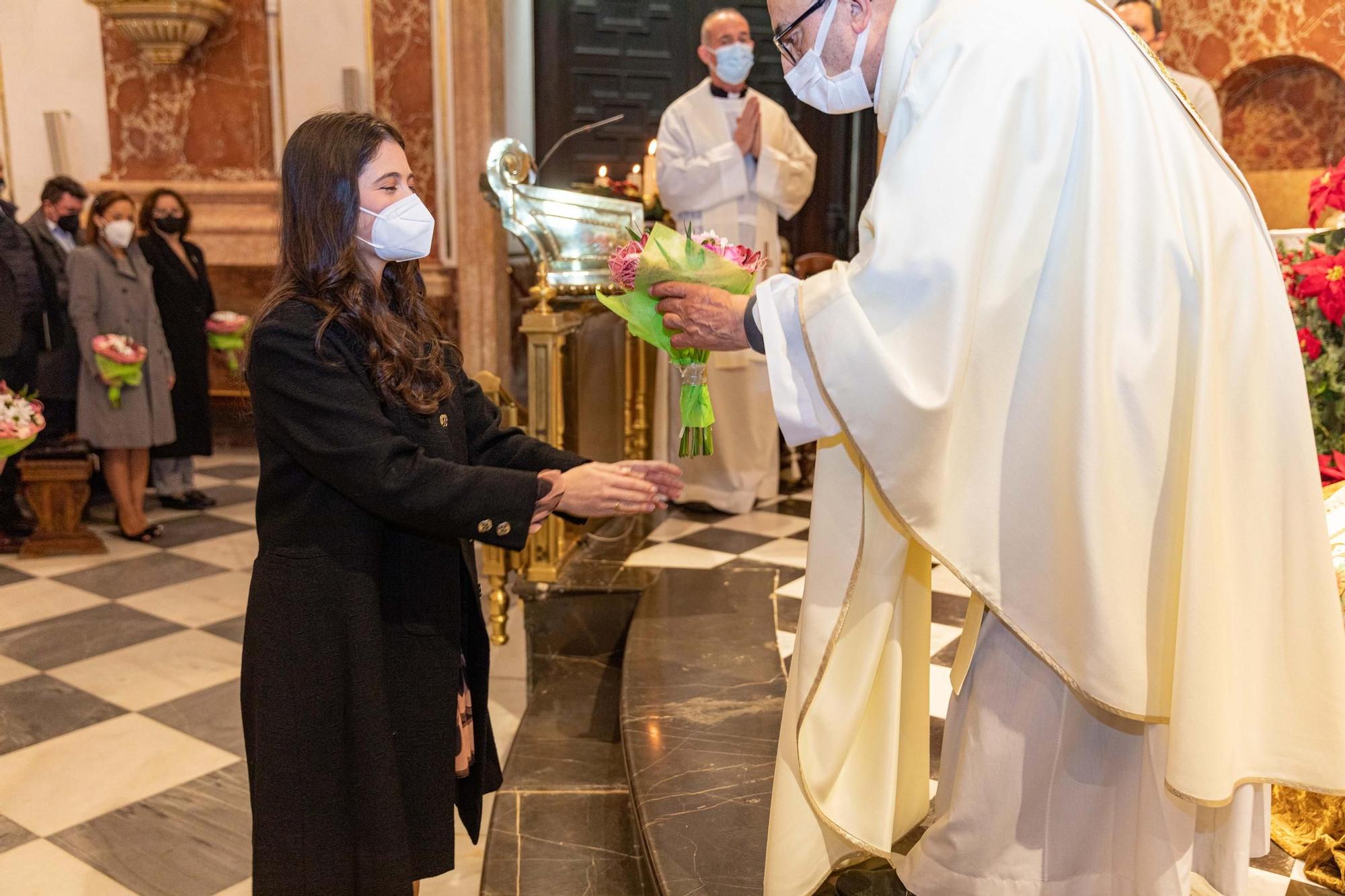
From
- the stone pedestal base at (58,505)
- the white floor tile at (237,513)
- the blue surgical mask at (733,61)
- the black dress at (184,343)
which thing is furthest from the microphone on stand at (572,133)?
the stone pedestal base at (58,505)

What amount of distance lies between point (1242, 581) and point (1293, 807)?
3.22ft

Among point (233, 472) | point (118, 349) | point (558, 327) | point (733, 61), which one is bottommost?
point (233, 472)

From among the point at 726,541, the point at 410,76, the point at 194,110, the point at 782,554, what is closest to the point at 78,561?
the point at 726,541

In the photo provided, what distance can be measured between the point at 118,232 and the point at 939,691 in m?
4.80

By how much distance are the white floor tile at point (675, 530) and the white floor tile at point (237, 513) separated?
2.50 meters

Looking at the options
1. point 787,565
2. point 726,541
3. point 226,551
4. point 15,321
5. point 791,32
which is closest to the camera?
point 791,32

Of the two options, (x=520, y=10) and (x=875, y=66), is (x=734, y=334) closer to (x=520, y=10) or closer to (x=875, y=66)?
(x=875, y=66)

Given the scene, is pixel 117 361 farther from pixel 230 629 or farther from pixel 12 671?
pixel 12 671

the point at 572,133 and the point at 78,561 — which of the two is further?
the point at 78,561

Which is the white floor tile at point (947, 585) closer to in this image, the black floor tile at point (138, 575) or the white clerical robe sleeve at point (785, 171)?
the white clerical robe sleeve at point (785, 171)

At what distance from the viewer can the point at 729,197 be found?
518cm

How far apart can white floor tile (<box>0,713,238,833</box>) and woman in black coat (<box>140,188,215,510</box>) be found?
3.19 meters

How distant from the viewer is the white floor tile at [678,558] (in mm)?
4148

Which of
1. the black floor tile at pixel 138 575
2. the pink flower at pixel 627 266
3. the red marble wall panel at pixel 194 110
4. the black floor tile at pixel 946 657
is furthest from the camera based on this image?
the red marble wall panel at pixel 194 110
